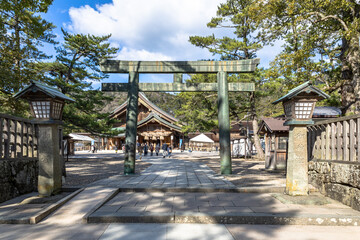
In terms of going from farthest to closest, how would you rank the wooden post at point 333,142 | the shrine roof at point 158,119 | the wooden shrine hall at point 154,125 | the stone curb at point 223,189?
the wooden shrine hall at point 154,125, the shrine roof at point 158,119, the stone curb at point 223,189, the wooden post at point 333,142

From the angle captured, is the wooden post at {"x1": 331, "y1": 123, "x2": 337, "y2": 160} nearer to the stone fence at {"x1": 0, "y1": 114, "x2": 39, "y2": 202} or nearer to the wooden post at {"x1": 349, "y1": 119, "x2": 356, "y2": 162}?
the wooden post at {"x1": 349, "y1": 119, "x2": 356, "y2": 162}

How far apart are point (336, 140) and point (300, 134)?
3.15ft

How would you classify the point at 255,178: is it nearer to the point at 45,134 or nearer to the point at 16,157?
the point at 45,134

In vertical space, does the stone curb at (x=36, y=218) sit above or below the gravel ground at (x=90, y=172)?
above

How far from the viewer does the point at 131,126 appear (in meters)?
7.64

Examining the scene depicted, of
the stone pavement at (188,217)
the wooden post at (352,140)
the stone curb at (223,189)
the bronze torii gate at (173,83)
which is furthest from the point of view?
the bronze torii gate at (173,83)

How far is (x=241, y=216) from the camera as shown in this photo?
338cm

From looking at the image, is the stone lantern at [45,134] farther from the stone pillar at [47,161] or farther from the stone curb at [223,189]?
the stone curb at [223,189]

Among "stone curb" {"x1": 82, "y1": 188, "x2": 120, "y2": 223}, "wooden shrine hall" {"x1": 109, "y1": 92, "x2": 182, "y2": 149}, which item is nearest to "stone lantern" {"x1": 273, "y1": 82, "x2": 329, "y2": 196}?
"stone curb" {"x1": 82, "y1": 188, "x2": 120, "y2": 223}

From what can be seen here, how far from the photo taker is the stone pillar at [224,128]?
754cm

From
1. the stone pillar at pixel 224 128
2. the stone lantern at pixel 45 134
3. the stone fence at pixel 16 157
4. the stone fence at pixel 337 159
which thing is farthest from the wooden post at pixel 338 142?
the stone fence at pixel 16 157

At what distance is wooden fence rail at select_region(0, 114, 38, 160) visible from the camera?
451 centimetres

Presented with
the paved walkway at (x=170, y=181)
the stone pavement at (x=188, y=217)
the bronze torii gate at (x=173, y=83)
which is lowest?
the paved walkway at (x=170, y=181)

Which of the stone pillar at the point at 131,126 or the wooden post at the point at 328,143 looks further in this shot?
the stone pillar at the point at 131,126
